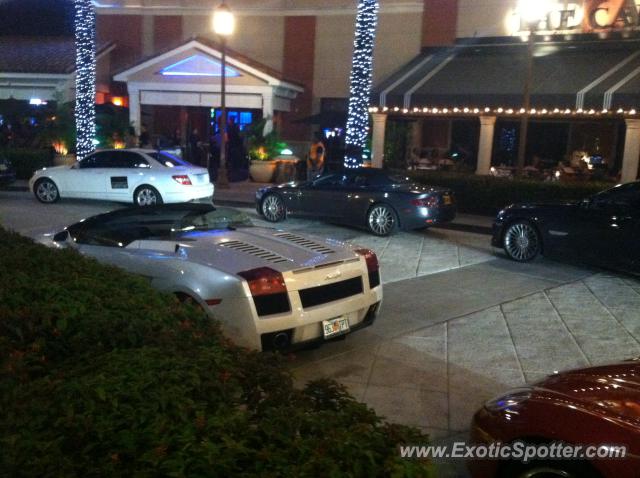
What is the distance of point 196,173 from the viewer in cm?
1702

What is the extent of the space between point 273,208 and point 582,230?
6.95 metres

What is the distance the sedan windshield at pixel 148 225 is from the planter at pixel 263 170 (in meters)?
16.2

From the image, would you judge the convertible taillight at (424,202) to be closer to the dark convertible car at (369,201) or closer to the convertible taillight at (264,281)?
the dark convertible car at (369,201)

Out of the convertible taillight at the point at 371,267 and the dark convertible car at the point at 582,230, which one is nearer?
the convertible taillight at the point at 371,267

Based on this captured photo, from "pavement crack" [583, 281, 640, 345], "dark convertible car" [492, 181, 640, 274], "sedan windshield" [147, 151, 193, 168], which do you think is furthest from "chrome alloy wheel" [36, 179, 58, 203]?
"pavement crack" [583, 281, 640, 345]

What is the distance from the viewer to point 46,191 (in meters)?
18.1

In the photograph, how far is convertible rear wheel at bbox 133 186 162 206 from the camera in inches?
666

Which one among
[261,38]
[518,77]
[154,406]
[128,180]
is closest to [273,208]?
[128,180]

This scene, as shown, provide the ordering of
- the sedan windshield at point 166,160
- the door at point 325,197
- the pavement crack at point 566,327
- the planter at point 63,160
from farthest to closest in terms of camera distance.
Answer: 1. the planter at point 63,160
2. the sedan windshield at point 166,160
3. the door at point 325,197
4. the pavement crack at point 566,327

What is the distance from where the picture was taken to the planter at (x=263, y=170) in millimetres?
24516

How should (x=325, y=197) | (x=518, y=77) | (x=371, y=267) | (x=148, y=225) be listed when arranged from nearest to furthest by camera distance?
(x=371, y=267) → (x=148, y=225) → (x=325, y=197) → (x=518, y=77)

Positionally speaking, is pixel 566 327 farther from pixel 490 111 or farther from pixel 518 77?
pixel 518 77

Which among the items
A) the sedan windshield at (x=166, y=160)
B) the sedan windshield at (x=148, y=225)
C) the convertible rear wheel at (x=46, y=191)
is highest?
the sedan windshield at (x=166, y=160)

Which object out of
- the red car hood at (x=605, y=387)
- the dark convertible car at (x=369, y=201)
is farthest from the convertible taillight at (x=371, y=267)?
the dark convertible car at (x=369, y=201)
